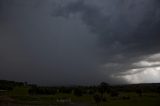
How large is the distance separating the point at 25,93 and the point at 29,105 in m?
→ 38.6

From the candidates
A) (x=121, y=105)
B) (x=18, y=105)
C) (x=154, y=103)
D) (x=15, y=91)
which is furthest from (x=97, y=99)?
(x=15, y=91)

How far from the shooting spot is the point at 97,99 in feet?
289

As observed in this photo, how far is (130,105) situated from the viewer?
75.4m

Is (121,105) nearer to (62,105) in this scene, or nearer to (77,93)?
(62,105)

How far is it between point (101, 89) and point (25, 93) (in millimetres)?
35125

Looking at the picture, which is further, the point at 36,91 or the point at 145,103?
the point at 36,91

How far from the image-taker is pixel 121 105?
76062 mm

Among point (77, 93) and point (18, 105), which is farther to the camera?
point (77, 93)

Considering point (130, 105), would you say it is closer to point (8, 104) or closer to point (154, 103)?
point (154, 103)

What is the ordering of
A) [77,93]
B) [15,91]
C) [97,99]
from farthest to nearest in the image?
1. [77,93]
2. [15,91]
3. [97,99]

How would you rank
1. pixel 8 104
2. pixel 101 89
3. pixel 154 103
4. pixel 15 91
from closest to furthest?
pixel 8 104, pixel 154 103, pixel 15 91, pixel 101 89

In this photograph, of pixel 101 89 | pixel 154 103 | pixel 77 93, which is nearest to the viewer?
pixel 154 103

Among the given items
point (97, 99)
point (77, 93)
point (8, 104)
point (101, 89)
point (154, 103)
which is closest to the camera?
point (8, 104)

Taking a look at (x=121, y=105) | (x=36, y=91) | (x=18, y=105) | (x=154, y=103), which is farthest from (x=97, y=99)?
(x=36, y=91)
